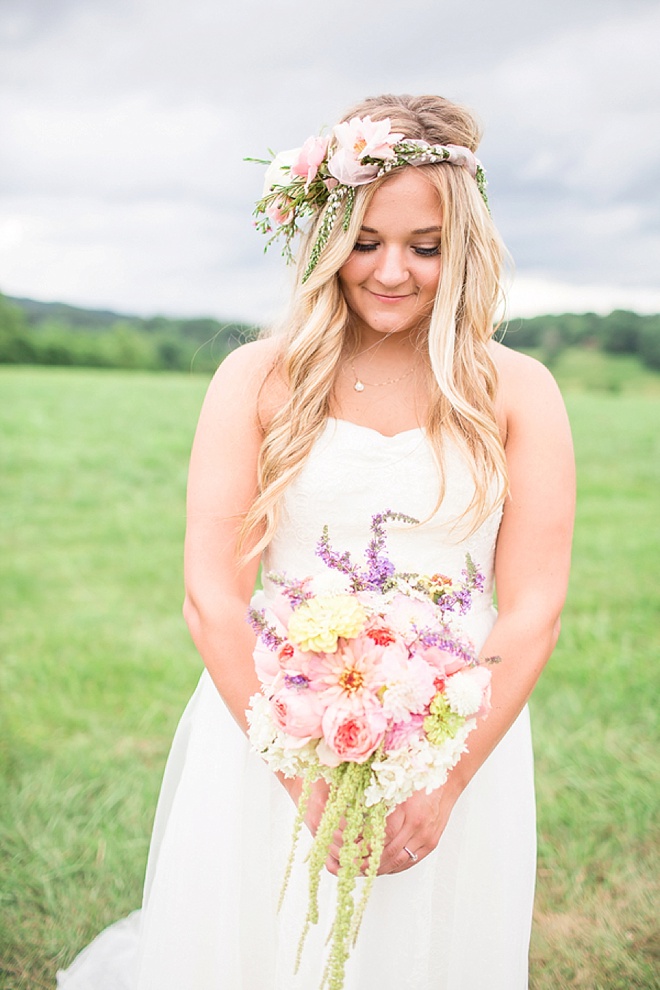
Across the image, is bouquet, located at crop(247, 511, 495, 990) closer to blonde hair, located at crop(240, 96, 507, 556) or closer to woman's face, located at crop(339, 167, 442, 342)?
blonde hair, located at crop(240, 96, 507, 556)

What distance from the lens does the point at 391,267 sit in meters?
2.44

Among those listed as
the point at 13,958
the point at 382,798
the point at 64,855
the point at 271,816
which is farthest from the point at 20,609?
the point at 382,798

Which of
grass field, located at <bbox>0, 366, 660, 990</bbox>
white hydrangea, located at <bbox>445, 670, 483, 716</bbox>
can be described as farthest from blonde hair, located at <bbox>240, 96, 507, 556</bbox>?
grass field, located at <bbox>0, 366, 660, 990</bbox>

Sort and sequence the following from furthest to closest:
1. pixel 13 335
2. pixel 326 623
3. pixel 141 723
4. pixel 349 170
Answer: pixel 13 335 < pixel 141 723 < pixel 349 170 < pixel 326 623

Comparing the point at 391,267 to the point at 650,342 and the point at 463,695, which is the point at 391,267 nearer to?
the point at 463,695

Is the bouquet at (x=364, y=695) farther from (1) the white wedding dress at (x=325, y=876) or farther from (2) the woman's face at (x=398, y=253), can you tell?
(2) the woman's face at (x=398, y=253)

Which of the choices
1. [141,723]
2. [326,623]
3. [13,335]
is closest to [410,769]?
[326,623]

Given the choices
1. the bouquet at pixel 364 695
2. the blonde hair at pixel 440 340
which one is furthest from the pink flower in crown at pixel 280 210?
the bouquet at pixel 364 695

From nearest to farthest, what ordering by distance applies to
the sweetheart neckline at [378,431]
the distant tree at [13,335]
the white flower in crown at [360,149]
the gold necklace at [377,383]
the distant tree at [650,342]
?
the white flower in crown at [360,149] → the sweetheart neckline at [378,431] → the gold necklace at [377,383] → the distant tree at [650,342] → the distant tree at [13,335]

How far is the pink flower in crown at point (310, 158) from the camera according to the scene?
8.46 feet

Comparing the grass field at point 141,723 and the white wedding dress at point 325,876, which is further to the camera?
the grass field at point 141,723

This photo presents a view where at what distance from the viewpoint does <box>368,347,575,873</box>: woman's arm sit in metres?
2.44

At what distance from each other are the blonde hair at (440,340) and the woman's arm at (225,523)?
0.05 meters

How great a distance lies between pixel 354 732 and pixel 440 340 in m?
1.31
